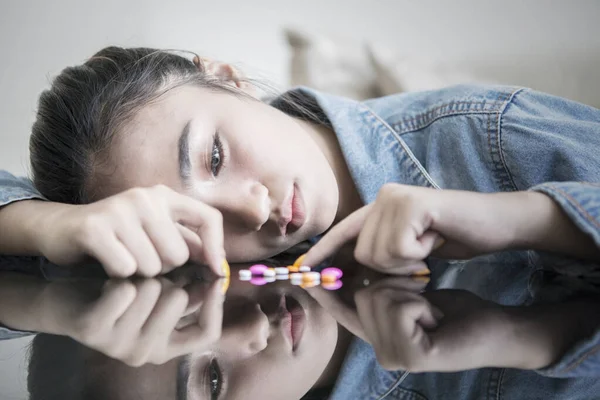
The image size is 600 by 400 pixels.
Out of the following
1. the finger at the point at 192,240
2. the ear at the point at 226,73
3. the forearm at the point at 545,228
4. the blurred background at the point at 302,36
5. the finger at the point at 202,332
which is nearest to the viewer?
the finger at the point at 202,332

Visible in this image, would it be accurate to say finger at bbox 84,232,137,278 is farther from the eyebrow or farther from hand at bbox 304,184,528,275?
hand at bbox 304,184,528,275

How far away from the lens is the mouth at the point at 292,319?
1.46 ft

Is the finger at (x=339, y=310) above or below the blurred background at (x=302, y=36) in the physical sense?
above

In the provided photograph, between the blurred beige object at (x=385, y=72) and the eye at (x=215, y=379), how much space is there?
68.3 inches

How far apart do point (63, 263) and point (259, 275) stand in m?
0.27

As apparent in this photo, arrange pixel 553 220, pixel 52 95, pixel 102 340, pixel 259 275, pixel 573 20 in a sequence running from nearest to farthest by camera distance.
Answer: pixel 102 340, pixel 553 220, pixel 259 275, pixel 52 95, pixel 573 20

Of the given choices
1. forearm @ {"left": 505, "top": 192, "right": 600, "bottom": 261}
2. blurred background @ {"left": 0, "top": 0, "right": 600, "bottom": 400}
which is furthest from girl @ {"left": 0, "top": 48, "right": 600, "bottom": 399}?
blurred background @ {"left": 0, "top": 0, "right": 600, "bottom": 400}

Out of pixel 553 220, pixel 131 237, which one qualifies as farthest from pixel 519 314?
pixel 131 237

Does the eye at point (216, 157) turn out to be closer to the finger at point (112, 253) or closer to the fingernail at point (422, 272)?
the finger at point (112, 253)

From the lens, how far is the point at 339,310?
54 centimetres

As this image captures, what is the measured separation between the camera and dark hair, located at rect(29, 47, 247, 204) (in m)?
0.98

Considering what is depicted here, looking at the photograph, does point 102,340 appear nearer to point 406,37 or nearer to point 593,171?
point 593,171

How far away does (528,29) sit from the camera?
245 cm

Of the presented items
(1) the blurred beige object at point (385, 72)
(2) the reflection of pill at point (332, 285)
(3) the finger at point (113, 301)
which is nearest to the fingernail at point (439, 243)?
(2) the reflection of pill at point (332, 285)
